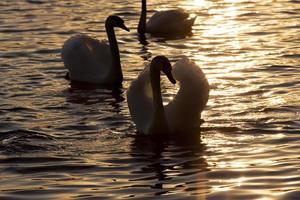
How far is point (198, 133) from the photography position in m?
13.2

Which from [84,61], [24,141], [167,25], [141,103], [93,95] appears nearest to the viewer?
[24,141]

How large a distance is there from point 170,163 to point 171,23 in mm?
10546

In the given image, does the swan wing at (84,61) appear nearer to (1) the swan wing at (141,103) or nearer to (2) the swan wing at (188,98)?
(1) the swan wing at (141,103)

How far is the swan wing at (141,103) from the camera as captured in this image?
529 inches

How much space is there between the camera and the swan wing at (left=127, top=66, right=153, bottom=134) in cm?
1345

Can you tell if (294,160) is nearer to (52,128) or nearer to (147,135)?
(147,135)

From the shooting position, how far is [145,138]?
522 inches

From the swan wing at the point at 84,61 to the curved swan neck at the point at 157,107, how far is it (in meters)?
4.12

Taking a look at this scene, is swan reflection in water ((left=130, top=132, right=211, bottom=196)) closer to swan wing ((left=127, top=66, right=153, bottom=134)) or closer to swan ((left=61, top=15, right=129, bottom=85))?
swan wing ((left=127, top=66, right=153, bottom=134))

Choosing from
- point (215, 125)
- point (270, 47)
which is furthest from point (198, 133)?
point (270, 47)

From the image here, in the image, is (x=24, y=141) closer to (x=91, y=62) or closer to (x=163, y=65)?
(x=163, y=65)

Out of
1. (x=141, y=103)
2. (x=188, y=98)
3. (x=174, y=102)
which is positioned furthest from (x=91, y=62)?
(x=188, y=98)

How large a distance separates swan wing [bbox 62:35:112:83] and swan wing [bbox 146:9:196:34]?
13.9 ft

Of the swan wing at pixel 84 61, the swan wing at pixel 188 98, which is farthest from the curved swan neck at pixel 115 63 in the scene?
the swan wing at pixel 188 98
